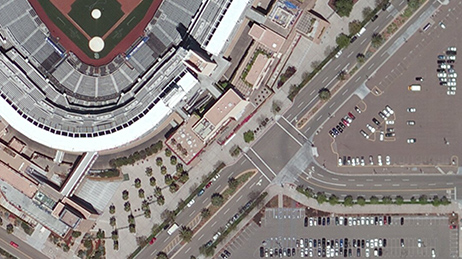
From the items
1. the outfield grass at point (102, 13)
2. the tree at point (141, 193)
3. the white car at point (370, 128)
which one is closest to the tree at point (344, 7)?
the white car at point (370, 128)

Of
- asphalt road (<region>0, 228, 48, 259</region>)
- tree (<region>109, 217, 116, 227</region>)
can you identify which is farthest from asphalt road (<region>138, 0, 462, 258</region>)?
asphalt road (<region>0, 228, 48, 259</region>)

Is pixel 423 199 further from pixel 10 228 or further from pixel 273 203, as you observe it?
pixel 10 228

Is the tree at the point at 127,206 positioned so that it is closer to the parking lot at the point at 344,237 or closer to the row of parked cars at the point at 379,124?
the parking lot at the point at 344,237

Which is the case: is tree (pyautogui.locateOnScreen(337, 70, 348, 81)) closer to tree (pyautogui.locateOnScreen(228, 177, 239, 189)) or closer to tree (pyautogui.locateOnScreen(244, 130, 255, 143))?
tree (pyautogui.locateOnScreen(244, 130, 255, 143))

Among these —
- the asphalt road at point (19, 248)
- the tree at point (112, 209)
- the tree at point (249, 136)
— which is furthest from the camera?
the asphalt road at point (19, 248)

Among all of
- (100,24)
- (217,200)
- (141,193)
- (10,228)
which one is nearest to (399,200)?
(217,200)
